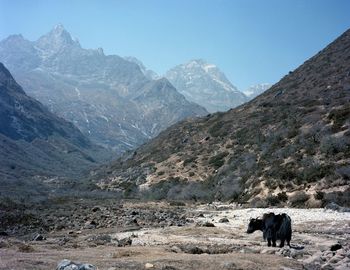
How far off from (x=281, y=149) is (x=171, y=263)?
40.4m

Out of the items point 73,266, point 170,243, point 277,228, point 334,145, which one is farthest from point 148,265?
point 334,145

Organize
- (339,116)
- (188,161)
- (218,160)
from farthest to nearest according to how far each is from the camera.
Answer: (188,161) → (218,160) → (339,116)

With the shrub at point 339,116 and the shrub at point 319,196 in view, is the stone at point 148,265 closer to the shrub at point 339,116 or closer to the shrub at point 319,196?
the shrub at point 319,196

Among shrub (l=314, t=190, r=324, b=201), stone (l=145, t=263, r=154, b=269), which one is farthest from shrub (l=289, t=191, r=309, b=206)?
stone (l=145, t=263, r=154, b=269)

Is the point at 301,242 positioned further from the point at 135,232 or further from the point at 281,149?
the point at 281,149

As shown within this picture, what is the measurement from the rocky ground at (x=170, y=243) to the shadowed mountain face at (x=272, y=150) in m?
8.53

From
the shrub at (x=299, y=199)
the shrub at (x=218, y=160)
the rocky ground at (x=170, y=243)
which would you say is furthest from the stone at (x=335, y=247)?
the shrub at (x=218, y=160)

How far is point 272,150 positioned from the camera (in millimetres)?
57000

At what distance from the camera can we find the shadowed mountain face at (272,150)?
141 feet

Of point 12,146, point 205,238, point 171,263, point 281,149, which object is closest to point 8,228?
point 205,238

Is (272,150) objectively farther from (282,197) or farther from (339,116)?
(282,197)

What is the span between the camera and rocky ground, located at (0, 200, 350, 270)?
1639cm

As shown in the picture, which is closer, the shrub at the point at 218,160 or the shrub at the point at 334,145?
the shrub at the point at 334,145

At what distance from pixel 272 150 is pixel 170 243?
36.6 meters
